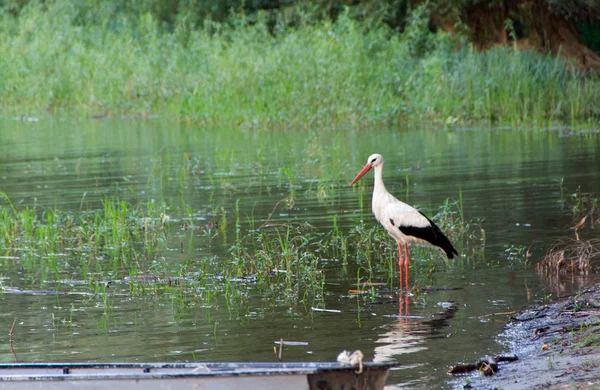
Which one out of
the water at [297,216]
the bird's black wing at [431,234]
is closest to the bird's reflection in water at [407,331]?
the water at [297,216]

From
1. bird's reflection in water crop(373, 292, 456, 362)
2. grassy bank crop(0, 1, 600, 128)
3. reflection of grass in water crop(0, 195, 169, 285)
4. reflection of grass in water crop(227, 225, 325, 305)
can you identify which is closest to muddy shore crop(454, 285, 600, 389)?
bird's reflection in water crop(373, 292, 456, 362)

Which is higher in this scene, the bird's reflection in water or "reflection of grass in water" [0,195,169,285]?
"reflection of grass in water" [0,195,169,285]

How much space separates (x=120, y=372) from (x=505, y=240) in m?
6.74

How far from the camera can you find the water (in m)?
7.98

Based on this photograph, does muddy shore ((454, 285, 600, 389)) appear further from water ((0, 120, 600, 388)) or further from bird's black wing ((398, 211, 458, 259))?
bird's black wing ((398, 211, 458, 259))

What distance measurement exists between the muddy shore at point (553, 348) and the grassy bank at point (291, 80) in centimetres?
1565

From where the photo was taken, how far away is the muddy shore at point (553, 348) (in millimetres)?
6373

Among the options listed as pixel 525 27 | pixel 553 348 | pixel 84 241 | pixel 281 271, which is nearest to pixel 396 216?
pixel 281 271

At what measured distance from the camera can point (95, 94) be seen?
32188 millimetres

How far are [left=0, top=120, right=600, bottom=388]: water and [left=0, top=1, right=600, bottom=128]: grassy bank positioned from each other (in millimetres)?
1160

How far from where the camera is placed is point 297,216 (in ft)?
44.4

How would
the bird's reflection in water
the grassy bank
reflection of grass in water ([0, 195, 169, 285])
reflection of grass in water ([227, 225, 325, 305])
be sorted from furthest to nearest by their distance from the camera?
the grassy bank, reflection of grass in water ([0, 195, 169, 285]), reflection of grass in water ([227, 225, 325, 305]), the bird's reflection in water

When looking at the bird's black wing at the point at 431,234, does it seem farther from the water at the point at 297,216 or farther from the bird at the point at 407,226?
the water at the point at 297,216

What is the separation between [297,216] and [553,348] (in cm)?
661
